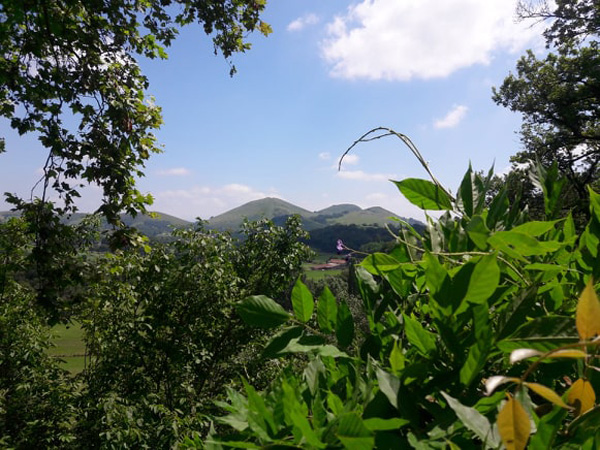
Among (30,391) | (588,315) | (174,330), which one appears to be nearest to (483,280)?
(588,315)

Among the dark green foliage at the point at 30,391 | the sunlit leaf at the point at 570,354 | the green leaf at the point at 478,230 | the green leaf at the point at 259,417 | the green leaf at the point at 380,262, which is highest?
the green leaf at the point at 478,230

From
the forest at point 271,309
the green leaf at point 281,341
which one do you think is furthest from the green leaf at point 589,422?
the green leaf at point 281,341

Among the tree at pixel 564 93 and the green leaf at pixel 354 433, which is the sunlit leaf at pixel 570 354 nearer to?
the green leaf at pixel 354 433

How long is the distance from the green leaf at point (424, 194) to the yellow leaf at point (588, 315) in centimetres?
58

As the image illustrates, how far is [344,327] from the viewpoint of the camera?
84 cm

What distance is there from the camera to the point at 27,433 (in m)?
6.46

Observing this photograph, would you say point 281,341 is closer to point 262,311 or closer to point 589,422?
point 262,311

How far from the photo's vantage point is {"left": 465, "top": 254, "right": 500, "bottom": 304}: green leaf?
57 centimetres

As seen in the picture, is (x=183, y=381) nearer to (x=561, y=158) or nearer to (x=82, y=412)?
(x=82, y=412)

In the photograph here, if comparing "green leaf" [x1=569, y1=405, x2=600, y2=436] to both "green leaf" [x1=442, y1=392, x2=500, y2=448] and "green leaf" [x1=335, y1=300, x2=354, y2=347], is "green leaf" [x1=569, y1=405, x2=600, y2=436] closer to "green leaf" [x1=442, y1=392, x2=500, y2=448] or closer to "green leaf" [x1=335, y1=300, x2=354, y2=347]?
"green leaf" [x1=442, y1=392, x2=500, y2=448]

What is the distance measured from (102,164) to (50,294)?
1.66m

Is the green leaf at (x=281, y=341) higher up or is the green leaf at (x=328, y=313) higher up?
the green leaf at (x=328, y=313)

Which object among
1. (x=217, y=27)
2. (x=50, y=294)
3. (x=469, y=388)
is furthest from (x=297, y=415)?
(x=217, y=27)

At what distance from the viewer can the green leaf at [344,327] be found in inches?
32.9
